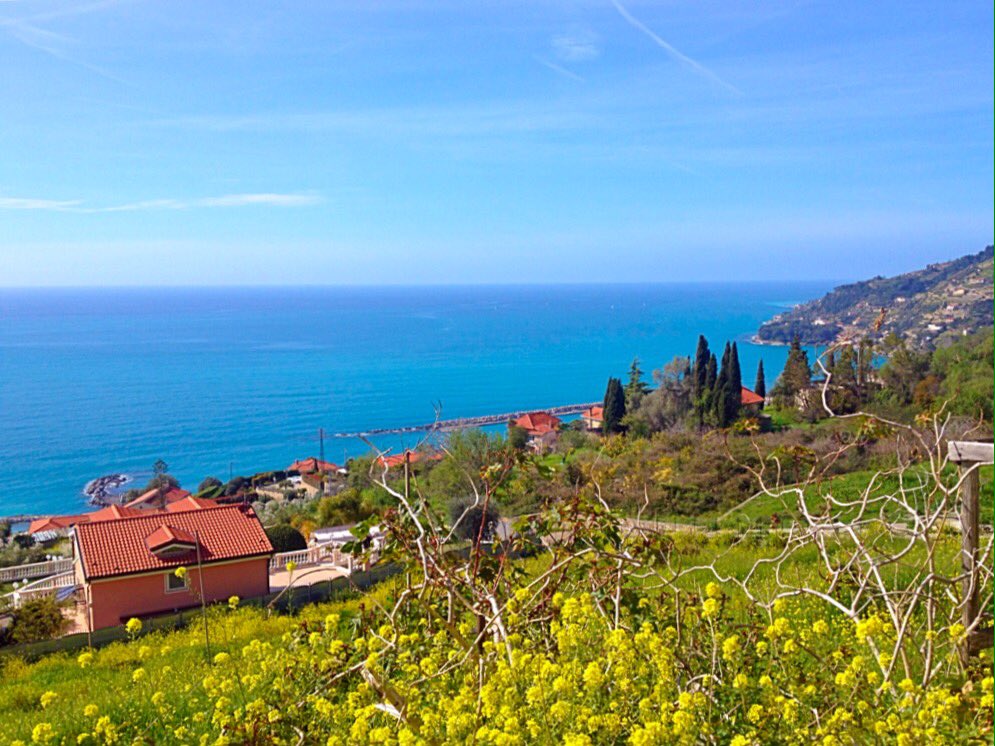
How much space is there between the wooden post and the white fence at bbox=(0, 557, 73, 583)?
18.2 meters

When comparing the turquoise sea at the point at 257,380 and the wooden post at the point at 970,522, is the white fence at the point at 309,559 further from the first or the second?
the turquoise sea at the point at 257,380

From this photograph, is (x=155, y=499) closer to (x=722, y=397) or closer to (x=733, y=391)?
(x=722, y=397)

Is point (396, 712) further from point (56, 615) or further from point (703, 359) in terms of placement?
point (703, 359)

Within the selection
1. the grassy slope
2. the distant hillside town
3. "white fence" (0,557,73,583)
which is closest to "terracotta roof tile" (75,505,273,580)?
the grassy slope

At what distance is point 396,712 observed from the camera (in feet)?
8.76

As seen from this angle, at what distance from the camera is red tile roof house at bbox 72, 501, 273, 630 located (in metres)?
11.4

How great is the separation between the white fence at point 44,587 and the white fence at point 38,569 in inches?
33.6

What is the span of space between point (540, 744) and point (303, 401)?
2672 inches

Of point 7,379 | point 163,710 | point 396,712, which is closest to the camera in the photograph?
point 396,712

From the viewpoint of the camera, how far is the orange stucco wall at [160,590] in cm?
1139

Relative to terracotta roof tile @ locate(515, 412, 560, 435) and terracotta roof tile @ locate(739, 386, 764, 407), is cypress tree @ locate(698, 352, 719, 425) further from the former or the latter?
terracotta roof tile @ locate(515, 412, 560, 435)

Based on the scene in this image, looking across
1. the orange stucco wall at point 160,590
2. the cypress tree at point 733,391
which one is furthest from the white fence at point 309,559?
the cypress tree at point 733,391

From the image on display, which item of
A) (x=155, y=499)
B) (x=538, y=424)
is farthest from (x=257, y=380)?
(x=538, y=424)

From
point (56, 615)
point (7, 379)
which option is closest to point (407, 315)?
point (7, 379)
